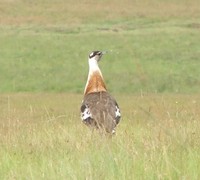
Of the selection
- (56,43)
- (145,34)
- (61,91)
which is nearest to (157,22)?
(145,34)

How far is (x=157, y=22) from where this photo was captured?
4459cm

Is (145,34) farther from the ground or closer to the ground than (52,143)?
closer to the ground

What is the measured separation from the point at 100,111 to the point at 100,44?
26.0 m

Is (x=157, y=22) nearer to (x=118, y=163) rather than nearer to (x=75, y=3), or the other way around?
(x=75, y=3)

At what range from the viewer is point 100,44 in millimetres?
35750

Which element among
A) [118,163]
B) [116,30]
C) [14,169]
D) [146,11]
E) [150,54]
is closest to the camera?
[118,163]

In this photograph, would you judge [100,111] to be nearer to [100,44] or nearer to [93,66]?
[93,66]

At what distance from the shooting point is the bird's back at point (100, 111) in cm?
948

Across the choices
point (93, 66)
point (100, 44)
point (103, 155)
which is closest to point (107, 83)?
point (100, 44)

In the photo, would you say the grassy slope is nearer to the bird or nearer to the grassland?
the grassland

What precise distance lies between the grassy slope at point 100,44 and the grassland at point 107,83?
0.04m

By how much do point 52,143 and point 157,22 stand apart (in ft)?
121

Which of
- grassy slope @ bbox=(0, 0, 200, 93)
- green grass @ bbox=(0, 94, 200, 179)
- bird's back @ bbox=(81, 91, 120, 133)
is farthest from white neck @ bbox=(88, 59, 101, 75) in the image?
grassy slope @ bbox=(0, 0, 200, 93)

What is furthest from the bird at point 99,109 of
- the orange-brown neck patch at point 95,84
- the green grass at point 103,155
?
the green grass at point 103,155
